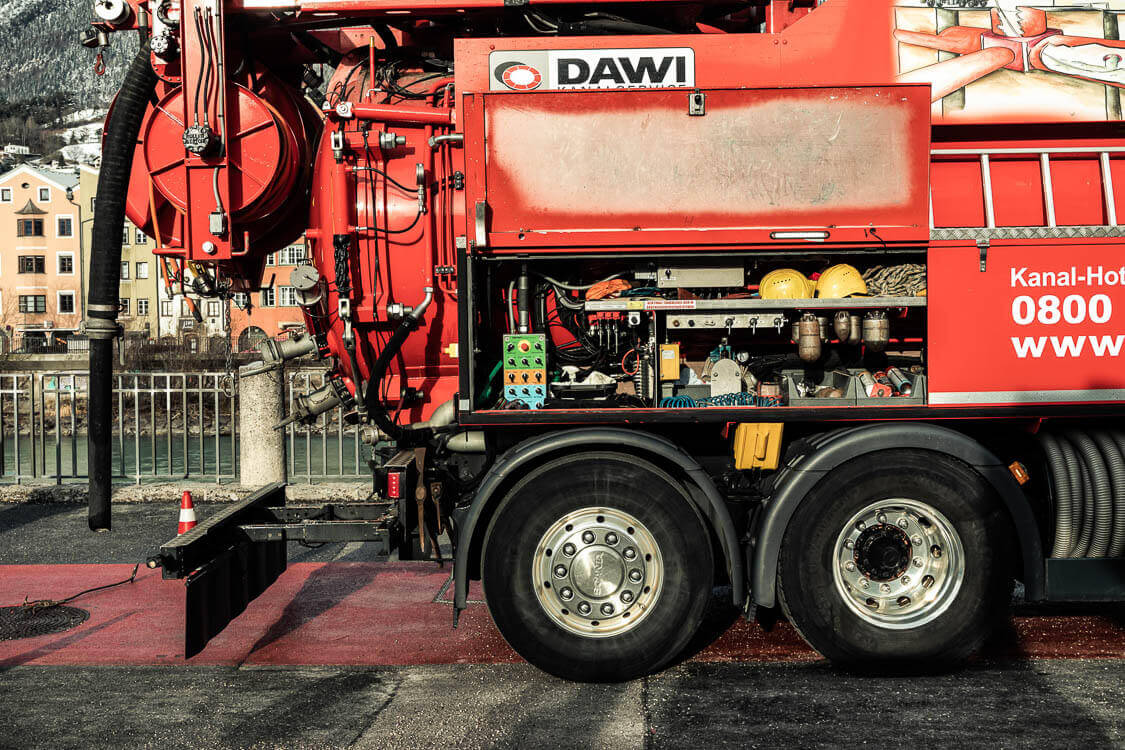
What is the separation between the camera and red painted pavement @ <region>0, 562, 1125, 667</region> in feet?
17.4

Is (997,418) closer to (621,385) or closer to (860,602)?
(860,602)

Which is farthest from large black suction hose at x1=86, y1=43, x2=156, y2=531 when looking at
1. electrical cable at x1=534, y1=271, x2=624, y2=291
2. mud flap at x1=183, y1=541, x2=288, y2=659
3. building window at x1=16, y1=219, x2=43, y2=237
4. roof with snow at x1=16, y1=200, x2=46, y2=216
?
building window at x1=16, y1=219, x2=43, y2=237

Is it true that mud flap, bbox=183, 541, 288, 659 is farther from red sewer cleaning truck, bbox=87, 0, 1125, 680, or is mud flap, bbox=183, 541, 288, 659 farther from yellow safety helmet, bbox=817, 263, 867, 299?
yellow safety helmet, bbox=817, 263, 867, 299

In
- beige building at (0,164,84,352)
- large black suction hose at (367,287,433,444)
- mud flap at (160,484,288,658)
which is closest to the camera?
mud flap at (160,484,288,658)

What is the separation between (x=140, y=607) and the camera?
6379 mm

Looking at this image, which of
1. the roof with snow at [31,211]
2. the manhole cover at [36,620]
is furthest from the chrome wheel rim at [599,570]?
the roof with snow at [31,211]

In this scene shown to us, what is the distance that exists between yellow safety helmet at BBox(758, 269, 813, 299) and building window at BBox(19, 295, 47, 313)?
258 ft

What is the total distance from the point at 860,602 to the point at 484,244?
2.61 meters

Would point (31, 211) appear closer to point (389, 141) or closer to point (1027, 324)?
point (389, 141)

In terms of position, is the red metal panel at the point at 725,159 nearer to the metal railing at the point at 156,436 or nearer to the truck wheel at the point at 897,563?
the truck wheel at the point at 897,563

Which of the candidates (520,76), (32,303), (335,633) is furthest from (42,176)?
(520,76)

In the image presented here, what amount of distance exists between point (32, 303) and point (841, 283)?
79472 millimetres

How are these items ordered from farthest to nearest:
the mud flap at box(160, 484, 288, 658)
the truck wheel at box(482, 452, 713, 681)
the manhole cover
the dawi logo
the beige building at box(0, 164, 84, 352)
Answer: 1. the beige building at box(0, 164, 84, 352)
2. the manhole cover
3. the dawi logo
4. the mud flap at box(160, 484, 288, 658)
5. the truck wheel at box(482, 452, 713, 681)

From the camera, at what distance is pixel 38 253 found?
238 feet
